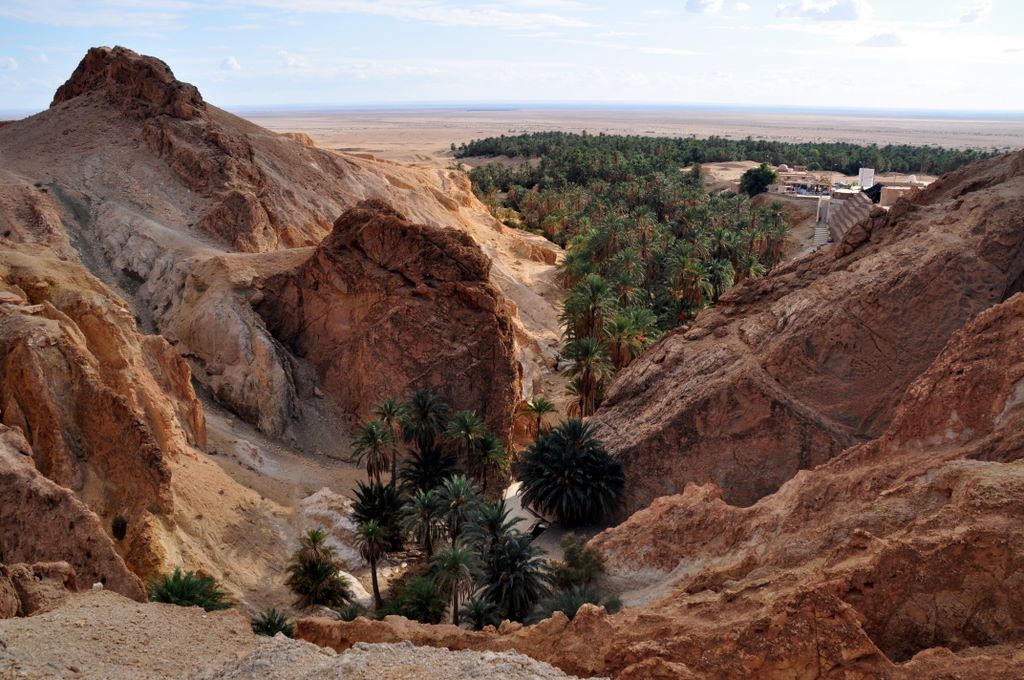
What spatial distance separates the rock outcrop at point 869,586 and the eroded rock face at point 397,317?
802 inches

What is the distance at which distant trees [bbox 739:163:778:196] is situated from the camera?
110 metres

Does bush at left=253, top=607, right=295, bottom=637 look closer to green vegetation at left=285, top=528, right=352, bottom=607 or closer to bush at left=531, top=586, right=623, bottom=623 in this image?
green vegetation at left=285, top=528, right=352, bottom=607

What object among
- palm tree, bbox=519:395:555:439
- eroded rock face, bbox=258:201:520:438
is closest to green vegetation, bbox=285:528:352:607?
eroded rock face, bbox=258:201:520:438

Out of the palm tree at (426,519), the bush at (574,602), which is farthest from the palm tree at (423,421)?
the bush at (574,602)

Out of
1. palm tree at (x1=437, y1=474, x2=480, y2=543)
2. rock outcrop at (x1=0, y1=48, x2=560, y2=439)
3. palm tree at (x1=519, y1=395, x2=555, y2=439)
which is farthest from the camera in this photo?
palm tree at (x1=519, y1=395, x2=555, y2=439)

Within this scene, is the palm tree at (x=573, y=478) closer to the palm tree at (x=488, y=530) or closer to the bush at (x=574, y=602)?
the palm tree at (x=488, y=530)

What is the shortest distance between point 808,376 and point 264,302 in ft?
84.8

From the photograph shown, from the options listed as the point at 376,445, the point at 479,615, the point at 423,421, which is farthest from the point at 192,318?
the point at 479,615

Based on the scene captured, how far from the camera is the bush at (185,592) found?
21.7m

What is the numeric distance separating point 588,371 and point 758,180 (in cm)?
7659

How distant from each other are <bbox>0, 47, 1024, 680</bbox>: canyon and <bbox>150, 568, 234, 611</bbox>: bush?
51.2 inches

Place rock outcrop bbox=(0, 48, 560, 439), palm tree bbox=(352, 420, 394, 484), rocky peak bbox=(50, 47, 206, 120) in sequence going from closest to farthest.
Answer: palm tree bbox=(352, 420, 394, 484)
rock outcrop bbox=(0, 48, 560, 439)
rocky peak bbox=(50, 47, 206, 120)

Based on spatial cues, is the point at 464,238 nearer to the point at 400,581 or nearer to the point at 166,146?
the point at 400,581

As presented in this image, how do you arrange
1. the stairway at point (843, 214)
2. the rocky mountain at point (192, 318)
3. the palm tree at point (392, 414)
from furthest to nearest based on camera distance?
the stairway at point (843, 214) → the palm tree at point (392, 414) → the rocky mountain at point (192, 318)
